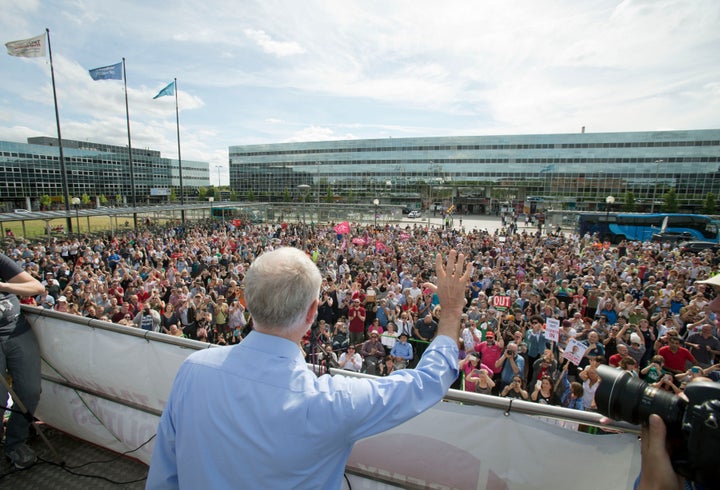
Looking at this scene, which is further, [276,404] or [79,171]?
[79,171]

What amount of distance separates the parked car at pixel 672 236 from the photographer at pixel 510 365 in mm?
32055

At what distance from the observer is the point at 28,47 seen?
20.8 m

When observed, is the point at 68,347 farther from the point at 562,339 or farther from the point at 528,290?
the point at 528,290

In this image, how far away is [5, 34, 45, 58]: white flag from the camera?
66.8 ft

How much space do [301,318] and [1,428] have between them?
364cm

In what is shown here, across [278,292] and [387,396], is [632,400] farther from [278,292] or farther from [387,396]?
[278,292]

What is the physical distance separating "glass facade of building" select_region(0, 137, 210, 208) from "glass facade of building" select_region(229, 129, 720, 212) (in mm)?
18247

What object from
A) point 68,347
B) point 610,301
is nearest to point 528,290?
point 610,301

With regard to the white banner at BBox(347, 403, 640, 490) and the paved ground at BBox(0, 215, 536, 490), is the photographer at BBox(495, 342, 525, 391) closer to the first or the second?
the white banner at BBox(347, 403, 640, 490)

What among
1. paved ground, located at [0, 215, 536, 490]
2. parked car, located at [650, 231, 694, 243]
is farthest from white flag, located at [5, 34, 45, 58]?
parked car, located at [650, 231, 694, 243]

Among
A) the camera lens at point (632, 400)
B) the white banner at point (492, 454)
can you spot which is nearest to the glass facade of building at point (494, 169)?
the white banner at point (492, 454)

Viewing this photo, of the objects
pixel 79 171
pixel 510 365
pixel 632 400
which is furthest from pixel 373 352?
pixel 79 171

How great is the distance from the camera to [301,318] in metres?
1.37

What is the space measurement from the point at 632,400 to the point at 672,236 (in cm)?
3855
